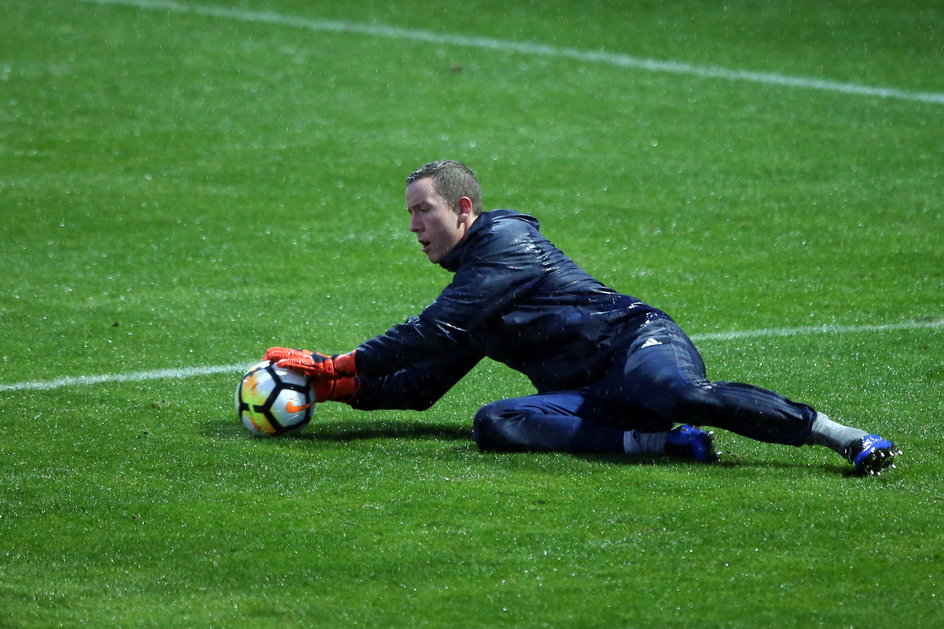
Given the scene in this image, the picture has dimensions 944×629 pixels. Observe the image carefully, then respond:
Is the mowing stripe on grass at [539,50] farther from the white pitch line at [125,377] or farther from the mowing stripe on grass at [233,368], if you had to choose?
the white pitch line at [125,377]

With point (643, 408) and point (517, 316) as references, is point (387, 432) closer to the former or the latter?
point (517, 316)

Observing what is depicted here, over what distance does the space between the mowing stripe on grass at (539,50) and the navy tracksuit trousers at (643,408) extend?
11.3 m

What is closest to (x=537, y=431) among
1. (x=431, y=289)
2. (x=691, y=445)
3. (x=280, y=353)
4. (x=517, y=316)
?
(x=517, y=316)

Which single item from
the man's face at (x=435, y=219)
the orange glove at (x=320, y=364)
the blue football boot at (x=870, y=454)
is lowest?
the blue football boot at (x=870, y=454)

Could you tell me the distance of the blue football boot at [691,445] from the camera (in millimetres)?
6711

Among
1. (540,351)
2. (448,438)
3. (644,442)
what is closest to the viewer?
(644,442)

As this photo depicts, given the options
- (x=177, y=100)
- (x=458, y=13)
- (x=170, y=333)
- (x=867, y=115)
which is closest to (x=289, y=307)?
(x=170, y=333)

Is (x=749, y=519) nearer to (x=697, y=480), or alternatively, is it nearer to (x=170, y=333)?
(x=697, y=480)

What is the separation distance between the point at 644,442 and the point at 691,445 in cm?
24

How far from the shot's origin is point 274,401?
729cm

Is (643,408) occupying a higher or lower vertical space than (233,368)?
higher

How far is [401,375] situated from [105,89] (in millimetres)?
10725

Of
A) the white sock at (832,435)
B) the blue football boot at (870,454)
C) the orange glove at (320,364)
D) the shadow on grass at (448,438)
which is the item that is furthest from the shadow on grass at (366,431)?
the blue football boot at (870,454)

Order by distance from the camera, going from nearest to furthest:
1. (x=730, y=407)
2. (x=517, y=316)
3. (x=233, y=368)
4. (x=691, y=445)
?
(x=730, y=407) → (x=691, y=445) → (x=517, y=316) → (x=233, y=368)
